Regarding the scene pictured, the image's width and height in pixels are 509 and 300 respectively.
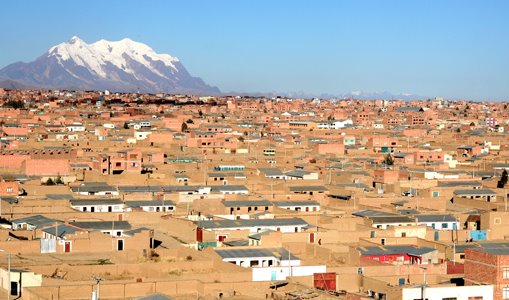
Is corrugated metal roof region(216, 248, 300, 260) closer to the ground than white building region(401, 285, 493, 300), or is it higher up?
closer to the ground

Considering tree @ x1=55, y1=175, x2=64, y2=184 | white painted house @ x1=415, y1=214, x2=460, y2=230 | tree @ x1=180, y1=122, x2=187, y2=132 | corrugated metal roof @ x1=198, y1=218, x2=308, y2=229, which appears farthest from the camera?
tree @ x1=180, y1=122, x2=187, y2=132

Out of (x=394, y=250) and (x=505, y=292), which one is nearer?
(x=505, y=292)

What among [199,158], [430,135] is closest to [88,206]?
[199,158]

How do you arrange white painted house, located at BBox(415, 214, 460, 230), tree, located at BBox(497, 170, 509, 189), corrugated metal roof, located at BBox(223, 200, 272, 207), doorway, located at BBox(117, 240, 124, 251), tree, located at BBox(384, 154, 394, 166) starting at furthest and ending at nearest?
tree, located at BBox(384, 154, 394, 166) → tree, located at BBox(497, 170, 509, 189) → corrugated metal roof, located at BBox(223, 200, 272, 207) → white painted house, located at BBox(415, 214, 460, 230) → doorway, located at BBox(117, 240, 124, 251)

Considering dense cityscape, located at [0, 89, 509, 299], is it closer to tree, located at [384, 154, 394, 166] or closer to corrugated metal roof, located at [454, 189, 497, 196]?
corrugated metal roof, located at [454, 189, 497, 196]

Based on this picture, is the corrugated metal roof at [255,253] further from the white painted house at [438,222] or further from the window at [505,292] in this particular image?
the white painted house at [438,222]

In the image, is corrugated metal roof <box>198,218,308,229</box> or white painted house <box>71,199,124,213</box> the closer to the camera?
corrugated metal roof <box>198,218,308,229</box>

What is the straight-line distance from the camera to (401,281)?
26.5m

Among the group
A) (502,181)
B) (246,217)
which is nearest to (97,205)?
(246,217)

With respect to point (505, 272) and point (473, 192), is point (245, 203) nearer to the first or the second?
point (473, 192)

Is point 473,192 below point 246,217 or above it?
above

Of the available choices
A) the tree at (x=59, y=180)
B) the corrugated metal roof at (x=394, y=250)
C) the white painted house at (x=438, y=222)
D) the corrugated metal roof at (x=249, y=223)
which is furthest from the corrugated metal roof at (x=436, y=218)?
the tree at (x=59, y=180)

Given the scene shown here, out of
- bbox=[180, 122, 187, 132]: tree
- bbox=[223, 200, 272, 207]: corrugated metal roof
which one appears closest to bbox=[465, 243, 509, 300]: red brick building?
bbox=[223, 200, 272, 207]: corrugated metal roof

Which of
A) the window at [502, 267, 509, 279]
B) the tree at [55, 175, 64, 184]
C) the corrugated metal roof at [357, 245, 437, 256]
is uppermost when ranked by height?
the window at [502, 267, 509, 279]
